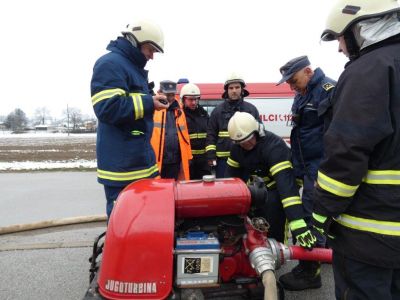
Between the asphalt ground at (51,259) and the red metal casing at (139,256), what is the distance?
3.73 feet

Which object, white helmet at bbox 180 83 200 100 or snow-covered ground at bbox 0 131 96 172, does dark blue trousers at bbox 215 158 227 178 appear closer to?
white helmet at bbox 180 83 200 100

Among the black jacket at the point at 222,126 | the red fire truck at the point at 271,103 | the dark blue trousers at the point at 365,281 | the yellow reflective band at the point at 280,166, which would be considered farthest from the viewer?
the red fire truck at the point at 271,103

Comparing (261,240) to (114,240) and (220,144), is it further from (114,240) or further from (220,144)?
(220,144)

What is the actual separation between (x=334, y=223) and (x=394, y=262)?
0.96 feet

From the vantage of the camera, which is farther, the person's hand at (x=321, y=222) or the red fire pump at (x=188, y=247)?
the red fire pump at (x=188, y=247)

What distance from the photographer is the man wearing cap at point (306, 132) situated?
2.78 metres

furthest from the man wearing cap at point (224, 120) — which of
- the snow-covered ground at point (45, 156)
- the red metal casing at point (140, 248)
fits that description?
the snow-covered ground at point (45, 156)

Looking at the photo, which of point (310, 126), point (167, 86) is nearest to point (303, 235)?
point (310, 126)

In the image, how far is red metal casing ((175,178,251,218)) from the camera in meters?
2.05

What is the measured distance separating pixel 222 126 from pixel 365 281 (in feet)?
9.46

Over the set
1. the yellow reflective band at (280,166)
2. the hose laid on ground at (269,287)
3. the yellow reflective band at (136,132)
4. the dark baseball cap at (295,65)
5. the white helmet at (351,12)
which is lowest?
the hose laid on ground at (269,287)

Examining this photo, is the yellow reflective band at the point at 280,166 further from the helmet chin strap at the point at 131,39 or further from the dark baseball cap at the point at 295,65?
the helmet chin strap at the point at 131,39

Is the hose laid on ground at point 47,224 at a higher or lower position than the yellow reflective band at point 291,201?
lower

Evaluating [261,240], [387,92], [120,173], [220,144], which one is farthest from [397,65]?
[220,144]
